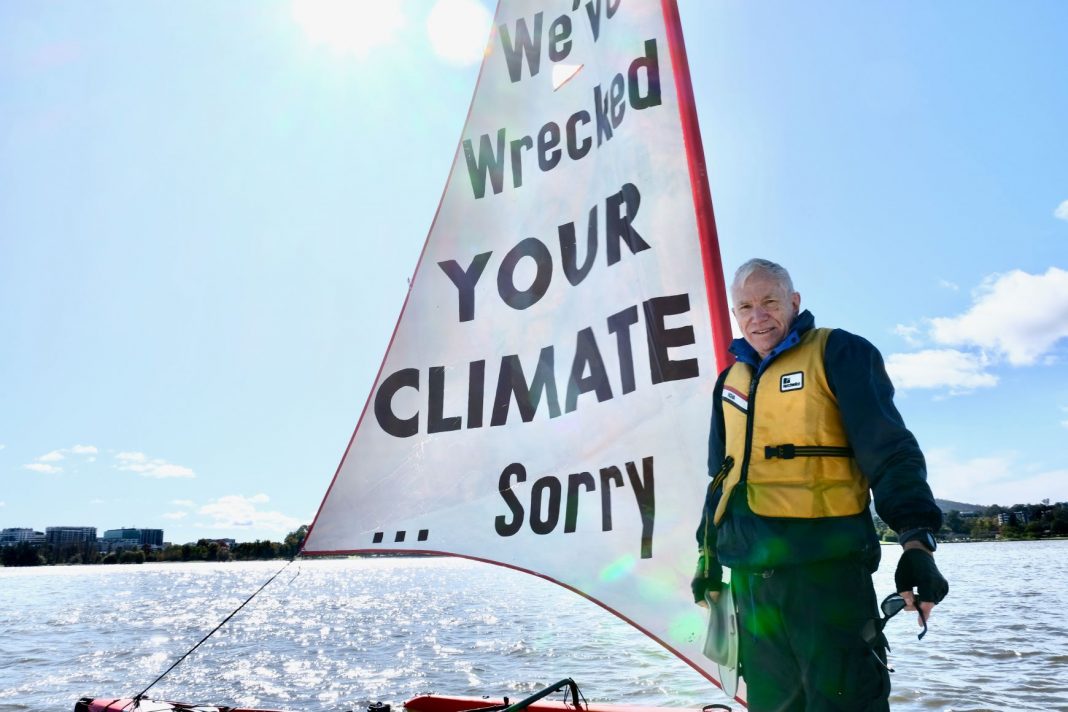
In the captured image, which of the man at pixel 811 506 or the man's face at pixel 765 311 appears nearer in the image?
the man at pixel 811 506

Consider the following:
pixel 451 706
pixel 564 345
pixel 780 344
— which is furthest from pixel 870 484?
pixel 451 706

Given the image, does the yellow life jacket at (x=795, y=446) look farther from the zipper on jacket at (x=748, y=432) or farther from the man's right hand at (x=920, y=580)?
the man's right hand at (x=920, y=580)

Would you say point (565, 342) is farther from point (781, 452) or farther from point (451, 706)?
point (451, 706)

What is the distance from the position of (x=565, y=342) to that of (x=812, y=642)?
2.35 m

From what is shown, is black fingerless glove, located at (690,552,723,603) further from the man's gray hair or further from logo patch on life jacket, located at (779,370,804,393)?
the man's gray hair

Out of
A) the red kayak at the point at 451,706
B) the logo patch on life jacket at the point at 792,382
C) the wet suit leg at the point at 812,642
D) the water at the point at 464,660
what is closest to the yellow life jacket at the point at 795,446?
the logo patch on life jacket at the point at 792,382

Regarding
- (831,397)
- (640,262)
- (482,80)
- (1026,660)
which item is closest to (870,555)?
(831,397)

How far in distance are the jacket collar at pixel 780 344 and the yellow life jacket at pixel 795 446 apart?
22mm

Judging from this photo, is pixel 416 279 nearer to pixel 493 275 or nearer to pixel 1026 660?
pixel 493 275

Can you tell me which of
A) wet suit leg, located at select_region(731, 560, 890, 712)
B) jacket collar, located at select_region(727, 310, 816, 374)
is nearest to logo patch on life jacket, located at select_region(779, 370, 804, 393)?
jacket collar, located at select_region(727, 310, 816, 374)

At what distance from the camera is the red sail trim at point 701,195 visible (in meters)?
3.54

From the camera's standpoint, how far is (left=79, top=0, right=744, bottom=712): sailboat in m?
3.65

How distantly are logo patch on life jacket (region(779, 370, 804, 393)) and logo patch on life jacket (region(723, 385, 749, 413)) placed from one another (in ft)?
0.53

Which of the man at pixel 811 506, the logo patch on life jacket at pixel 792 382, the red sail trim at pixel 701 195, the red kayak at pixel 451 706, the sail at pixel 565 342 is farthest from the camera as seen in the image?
the red kayak at pixel 451 706
